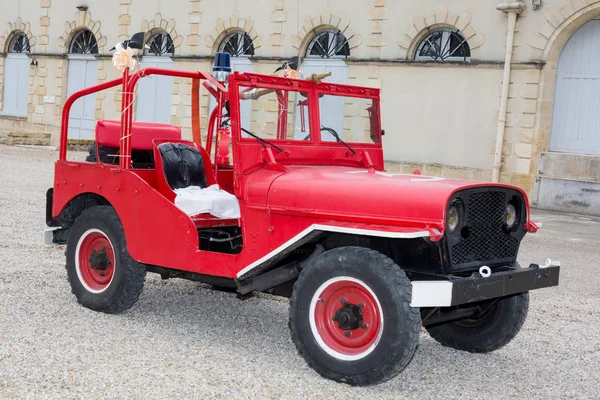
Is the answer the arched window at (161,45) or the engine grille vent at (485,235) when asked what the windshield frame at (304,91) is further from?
the arched window at (161,45)

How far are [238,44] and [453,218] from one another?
18.1 meters

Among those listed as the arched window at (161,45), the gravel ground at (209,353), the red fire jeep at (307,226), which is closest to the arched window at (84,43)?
the arched window at (161,45)

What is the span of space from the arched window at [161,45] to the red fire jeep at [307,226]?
56.4 feet

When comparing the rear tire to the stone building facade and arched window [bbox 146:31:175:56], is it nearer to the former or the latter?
the stone building facade

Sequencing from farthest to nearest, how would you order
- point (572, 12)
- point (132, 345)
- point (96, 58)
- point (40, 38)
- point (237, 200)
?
point (40, 38), point (96, 58), point (572, 12), point (237, 200), point (132, 345)

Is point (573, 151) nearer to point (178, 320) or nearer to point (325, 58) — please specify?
point (325, 58)

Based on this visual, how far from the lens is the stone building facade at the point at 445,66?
17.0 m

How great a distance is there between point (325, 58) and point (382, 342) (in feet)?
53.6

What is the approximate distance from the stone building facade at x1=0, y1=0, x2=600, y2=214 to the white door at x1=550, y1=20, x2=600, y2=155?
0.07 ft

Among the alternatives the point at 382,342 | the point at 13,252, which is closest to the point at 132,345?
the point at 382,342

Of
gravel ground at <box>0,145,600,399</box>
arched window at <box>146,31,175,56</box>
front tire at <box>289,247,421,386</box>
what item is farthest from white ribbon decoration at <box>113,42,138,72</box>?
arched window at <box>146,31,175,56</box>

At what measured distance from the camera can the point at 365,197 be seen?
197 inches

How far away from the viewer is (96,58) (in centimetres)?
2573

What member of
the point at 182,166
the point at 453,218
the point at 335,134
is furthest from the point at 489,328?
the point at 182,166
